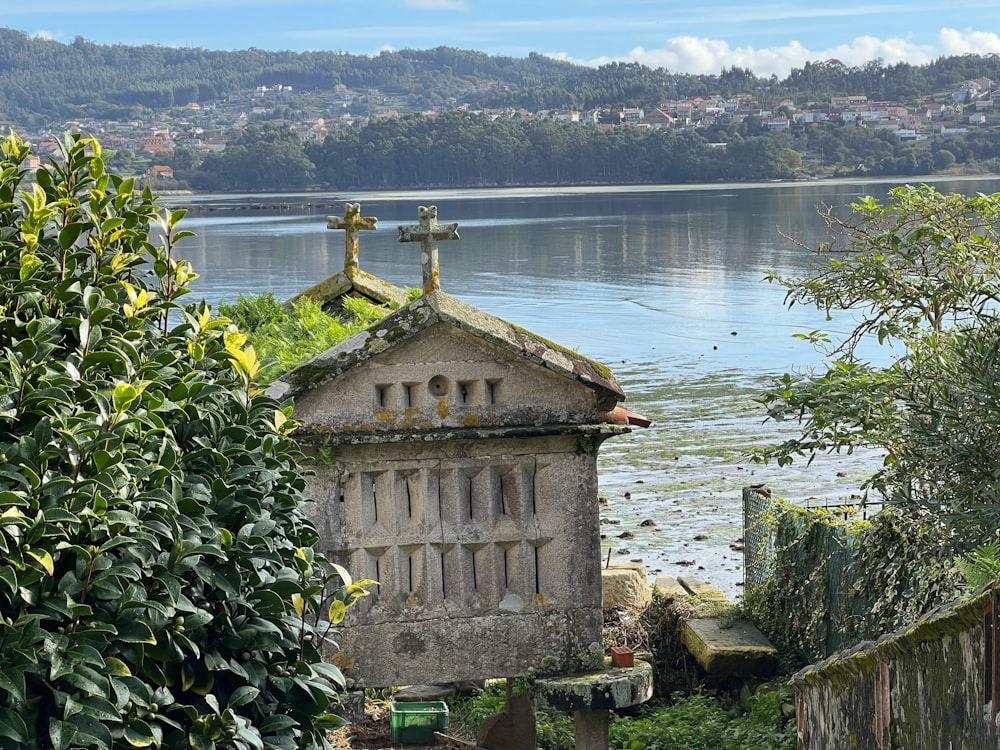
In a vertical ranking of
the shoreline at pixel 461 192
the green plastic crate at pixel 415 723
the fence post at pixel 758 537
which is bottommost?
the green plastic crate at pixel 415 723

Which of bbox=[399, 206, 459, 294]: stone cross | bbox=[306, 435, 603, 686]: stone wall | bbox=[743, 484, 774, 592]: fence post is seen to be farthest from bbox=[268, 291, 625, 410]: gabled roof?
→ bbox=[743, 484, 774, 592]: fence post

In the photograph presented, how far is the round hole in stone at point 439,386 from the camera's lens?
8.09m

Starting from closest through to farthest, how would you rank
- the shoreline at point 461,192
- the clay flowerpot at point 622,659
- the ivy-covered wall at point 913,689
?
the ivy-covered wall at point 913,689 → the clay flowerpot at point 622,659 → the shoreline at point 461,192

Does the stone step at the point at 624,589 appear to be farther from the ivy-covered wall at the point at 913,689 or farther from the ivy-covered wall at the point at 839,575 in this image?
the ivy-covered wall at the point at 913,689

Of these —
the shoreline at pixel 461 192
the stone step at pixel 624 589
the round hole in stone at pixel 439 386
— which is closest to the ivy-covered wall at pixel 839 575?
the stone step at pixel 624 589

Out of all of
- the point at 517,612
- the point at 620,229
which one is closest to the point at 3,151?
the point at 517,612

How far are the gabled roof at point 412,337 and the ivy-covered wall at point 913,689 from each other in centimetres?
276

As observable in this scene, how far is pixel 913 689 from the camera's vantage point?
440cm

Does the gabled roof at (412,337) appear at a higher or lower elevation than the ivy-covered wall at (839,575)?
higher

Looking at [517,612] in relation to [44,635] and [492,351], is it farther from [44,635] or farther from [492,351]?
[44,635]

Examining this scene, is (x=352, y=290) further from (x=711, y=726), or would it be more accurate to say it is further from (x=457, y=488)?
(x=711, y=726)

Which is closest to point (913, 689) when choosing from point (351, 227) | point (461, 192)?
point (351, 227)

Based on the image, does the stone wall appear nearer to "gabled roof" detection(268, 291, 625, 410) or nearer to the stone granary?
the stone granary

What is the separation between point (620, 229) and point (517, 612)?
90.4 m
